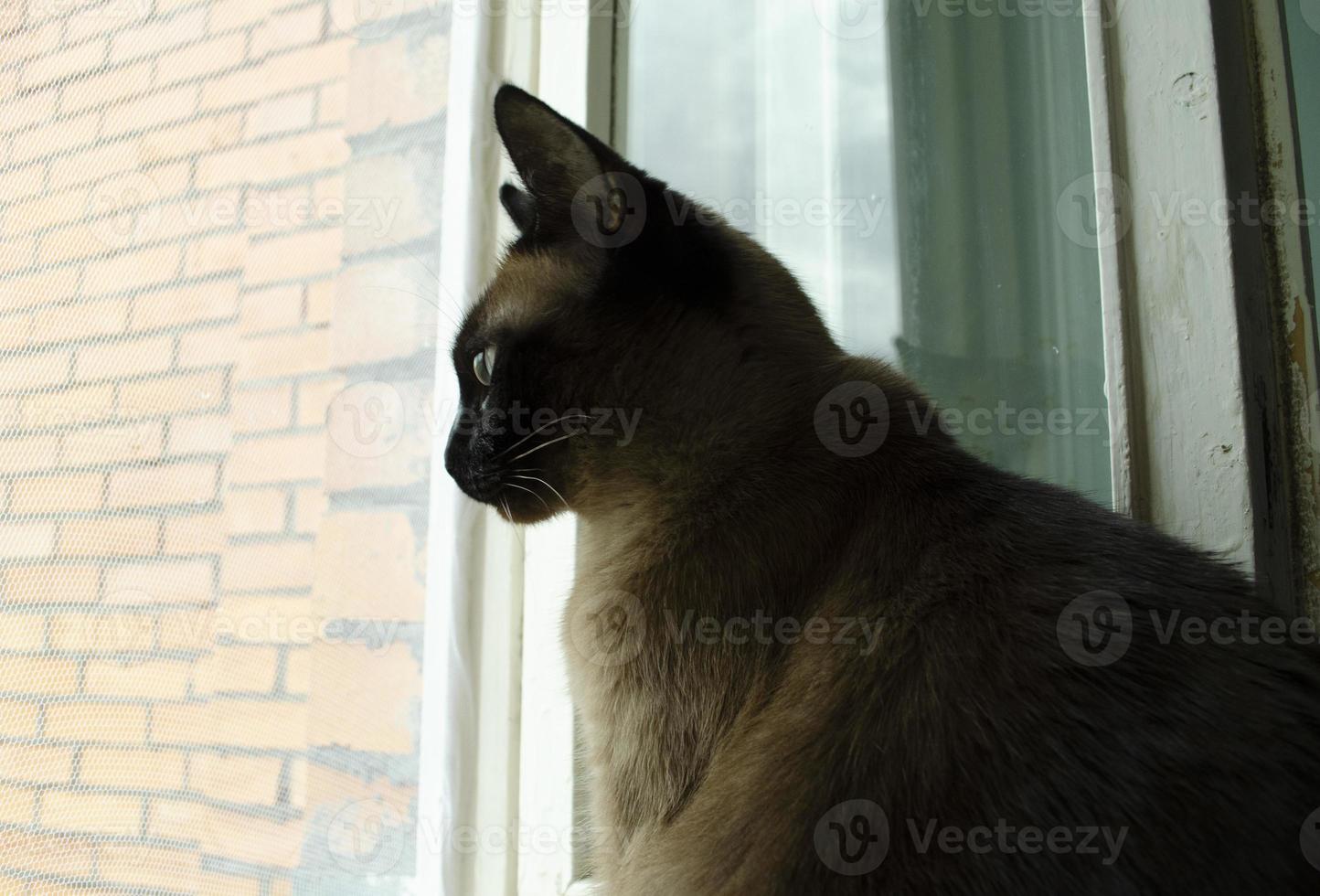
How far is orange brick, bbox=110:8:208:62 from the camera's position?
1.25 meters

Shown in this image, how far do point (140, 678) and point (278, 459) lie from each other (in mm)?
322

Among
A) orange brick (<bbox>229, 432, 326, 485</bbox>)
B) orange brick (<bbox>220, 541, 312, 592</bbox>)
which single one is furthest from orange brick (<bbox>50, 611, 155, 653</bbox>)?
orange brick (<bbox>229, 432, 326, 485</bbox>)

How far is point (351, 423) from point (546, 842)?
0.67 meters

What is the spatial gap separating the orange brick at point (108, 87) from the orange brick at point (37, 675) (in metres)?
0.65

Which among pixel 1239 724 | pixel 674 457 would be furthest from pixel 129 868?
pixel 1239 724

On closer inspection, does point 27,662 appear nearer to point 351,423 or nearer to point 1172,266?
point 351,423

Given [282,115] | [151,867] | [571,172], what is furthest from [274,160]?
[151,867]

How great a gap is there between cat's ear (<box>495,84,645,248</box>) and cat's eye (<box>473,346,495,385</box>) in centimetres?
18

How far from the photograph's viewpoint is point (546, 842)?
1438 mm

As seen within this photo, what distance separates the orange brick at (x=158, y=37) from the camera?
4.11ft
